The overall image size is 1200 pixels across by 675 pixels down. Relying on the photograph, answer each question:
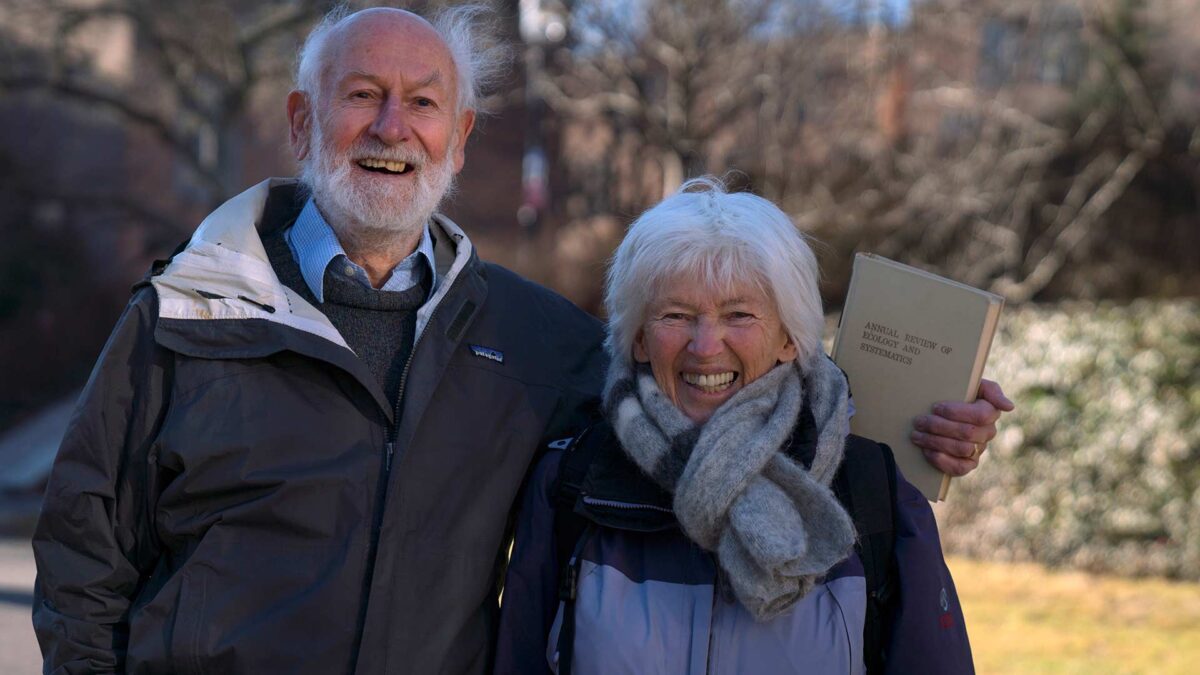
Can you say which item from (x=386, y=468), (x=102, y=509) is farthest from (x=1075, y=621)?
(x=102, y=509)

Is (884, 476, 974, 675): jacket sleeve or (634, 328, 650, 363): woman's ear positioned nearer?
(884, 476, 974, 675): jacket sleeve

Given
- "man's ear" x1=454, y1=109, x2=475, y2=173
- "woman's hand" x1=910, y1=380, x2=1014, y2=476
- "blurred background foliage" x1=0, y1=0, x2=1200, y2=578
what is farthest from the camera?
"blurred background foliage" x1=0, y1=0, x2=1200, y2=578

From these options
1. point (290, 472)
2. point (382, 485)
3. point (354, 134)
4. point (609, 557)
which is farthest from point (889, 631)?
point (354, 134)

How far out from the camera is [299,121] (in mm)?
3402

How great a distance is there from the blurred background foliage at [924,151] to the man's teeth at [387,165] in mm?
5476

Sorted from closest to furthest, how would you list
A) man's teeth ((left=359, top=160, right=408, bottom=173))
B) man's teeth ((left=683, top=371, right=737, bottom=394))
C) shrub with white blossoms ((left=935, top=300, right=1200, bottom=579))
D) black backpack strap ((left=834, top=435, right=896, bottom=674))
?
black backpack strap ((left=834, top=435, right=896, bottom=674))
man's teeth ((left=683, top=371, right=737, bottom=394))
man's teeth ((left=359, top=160, right=408, bottom=173))
shrub with white blossoms ((left=935, top=300, right=1200, bottom=579))

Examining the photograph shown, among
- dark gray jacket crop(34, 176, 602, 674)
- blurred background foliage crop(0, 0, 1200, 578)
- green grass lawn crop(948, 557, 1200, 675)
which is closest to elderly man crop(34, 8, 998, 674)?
dark gray jacket crop(34, 176, 602, 674)

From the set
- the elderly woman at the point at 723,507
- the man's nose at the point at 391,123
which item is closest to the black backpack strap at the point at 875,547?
the elderly woman at the point at 723,507

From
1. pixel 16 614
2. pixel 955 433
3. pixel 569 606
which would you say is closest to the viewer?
pixel 569 606

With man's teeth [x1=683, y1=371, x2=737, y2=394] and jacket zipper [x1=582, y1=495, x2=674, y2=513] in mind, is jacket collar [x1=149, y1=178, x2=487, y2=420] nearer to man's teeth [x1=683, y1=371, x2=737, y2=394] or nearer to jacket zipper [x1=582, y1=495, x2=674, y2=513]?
jacket zipper [x1=582, y1=495, x2=674, y2=513]

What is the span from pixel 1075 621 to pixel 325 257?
6.61 m

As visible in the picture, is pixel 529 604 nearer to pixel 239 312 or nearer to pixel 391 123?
pixel 239 312

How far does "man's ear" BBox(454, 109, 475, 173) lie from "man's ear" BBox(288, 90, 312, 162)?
380 millimetres

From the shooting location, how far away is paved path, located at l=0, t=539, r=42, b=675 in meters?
7.23
